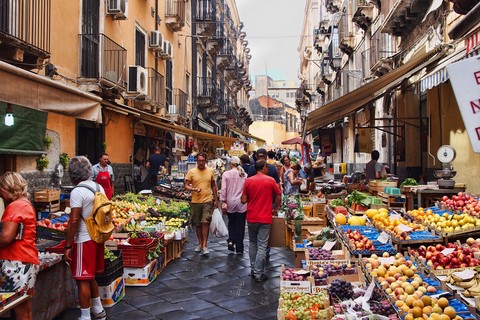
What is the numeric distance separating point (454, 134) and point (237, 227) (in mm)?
4809

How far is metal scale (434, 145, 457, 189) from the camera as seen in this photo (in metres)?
8.68

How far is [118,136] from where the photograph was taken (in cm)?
1409

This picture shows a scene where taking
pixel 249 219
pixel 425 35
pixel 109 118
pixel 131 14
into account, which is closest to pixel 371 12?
pixel 425 35

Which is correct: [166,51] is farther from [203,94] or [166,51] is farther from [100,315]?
[100,315]

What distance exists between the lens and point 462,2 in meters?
6.59

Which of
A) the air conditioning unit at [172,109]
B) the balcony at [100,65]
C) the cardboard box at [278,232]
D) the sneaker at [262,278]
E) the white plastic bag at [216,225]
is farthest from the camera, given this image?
the air conditioning unit at [172,109]

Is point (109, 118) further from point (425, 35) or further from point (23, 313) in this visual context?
point (23, 313)

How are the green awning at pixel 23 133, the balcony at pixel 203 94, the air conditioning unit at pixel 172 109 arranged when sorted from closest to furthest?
1. the green awning at pixel 23 133
2. the air conditioning unit at pixel 172 109
3. the balcony at pixel 203 94

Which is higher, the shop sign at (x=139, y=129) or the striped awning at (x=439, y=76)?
the striped awning at (x=439, y=76)

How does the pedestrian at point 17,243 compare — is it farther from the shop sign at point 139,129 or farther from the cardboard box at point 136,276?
the shop sign at point 139,129

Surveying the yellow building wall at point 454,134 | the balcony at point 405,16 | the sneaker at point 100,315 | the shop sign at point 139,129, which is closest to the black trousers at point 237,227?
the sneaker at point 100,315

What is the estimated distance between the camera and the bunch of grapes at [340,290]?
4.67 metres

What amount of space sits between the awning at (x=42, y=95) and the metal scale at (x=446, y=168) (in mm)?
5872

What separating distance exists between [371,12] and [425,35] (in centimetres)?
780
